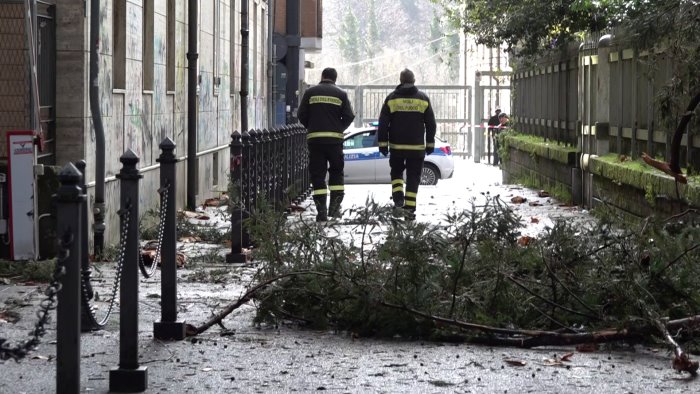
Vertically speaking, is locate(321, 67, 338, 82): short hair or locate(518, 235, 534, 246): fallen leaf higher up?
locate(321, 67, 338, 82): short hair

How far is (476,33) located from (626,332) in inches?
826

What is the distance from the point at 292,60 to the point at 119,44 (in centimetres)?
2434

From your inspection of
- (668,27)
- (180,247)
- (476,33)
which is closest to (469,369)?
(668,27)

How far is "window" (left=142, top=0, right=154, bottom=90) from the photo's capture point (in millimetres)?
19062

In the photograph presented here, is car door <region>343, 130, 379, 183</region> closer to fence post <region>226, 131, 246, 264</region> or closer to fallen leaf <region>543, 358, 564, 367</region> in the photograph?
fence post <region>226, 131, 246, 264</region>

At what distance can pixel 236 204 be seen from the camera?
12.4 m

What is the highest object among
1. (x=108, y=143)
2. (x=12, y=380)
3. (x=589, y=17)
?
(x=589, y=17)

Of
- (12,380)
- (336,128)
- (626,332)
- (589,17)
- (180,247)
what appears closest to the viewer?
(12,380)

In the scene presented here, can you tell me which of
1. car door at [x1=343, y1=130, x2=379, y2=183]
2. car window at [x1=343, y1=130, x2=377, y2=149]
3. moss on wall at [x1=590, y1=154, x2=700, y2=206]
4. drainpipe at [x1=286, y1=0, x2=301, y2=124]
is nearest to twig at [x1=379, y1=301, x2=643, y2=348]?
moss on wall at [x1=590, y1=154, x2=700, y2=206]

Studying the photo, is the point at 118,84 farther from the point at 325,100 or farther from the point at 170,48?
the point at 170,48

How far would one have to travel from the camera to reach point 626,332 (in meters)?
8.49

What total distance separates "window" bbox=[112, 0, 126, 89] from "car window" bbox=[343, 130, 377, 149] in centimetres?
1488

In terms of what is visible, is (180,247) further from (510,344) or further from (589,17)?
(589,17)

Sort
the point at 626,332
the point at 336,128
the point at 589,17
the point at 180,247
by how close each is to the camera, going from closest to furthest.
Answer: the point at 626,332 < the point at 180,247 < the point at 336,128 < the point at 589,17
